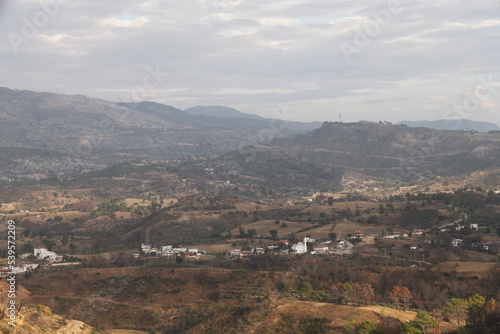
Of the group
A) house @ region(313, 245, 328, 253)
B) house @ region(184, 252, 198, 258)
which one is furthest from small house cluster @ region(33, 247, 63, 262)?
house @ region(313, 245, 328, 253)

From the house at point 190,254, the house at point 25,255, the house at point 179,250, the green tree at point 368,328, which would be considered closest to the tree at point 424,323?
the green tree at point 368,328

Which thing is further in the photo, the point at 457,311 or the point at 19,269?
the point at 19,269

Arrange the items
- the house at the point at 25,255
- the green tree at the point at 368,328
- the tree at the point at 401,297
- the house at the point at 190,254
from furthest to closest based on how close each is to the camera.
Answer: the house at the point at 25,255, the house at the point at 190,254, the tree at the point at 401,297, the green tree at the point at 368,328

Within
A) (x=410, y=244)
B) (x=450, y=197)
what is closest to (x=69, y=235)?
(x=410, y=244)

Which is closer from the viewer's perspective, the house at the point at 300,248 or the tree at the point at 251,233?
the house at the point at 300,248

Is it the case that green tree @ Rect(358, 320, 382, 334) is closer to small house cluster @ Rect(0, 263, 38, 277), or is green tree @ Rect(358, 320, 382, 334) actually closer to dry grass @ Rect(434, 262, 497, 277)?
dry grass @ Rect(434, 262, 497, 277)

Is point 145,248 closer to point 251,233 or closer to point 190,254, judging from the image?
point 190,254

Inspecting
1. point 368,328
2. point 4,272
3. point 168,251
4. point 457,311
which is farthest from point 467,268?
point 4,272

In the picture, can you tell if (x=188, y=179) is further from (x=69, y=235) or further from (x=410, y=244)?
(x=410, y=244)

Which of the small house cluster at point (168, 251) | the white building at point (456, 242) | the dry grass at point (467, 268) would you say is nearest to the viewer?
the dry grass at point (467, 268)

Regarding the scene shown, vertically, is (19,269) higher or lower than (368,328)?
lower

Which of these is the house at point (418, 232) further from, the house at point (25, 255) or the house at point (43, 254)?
the house at point (25, 255)
